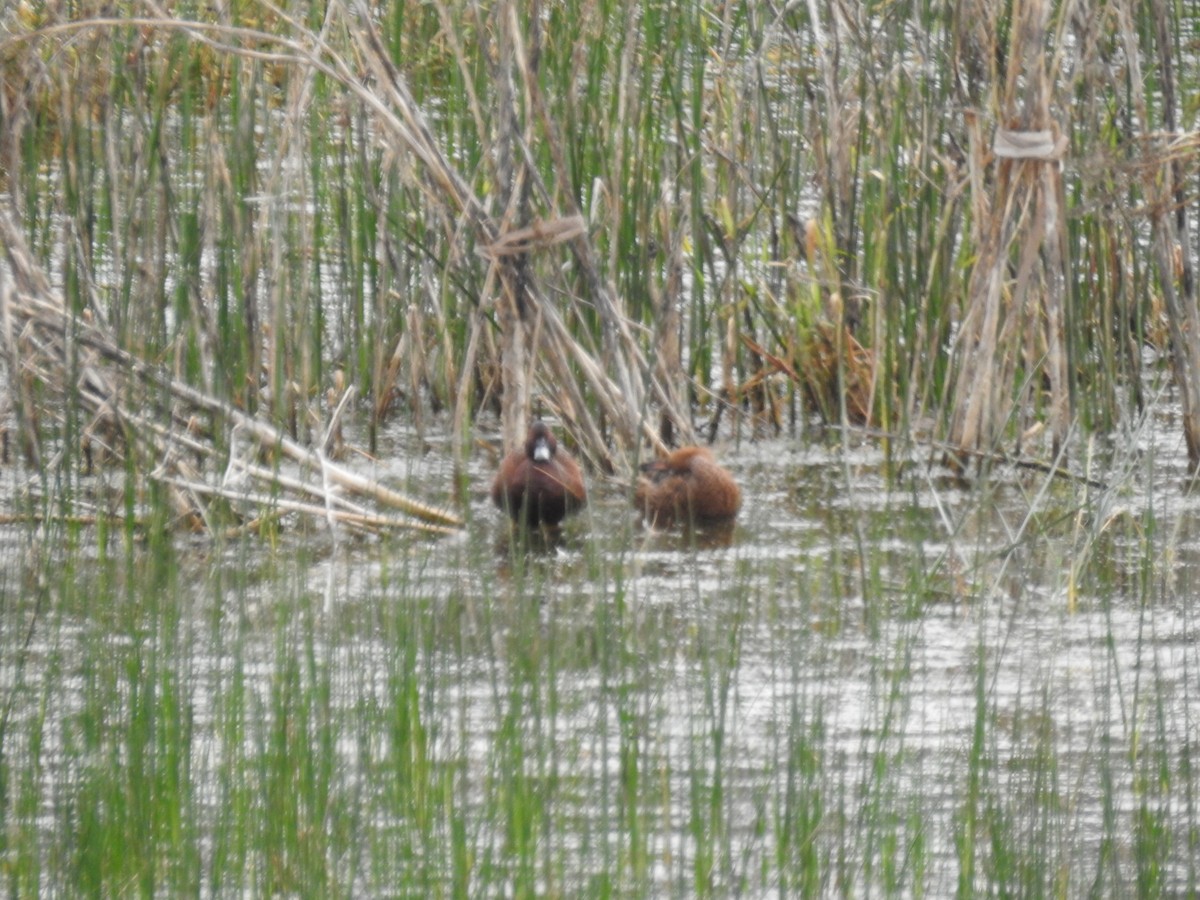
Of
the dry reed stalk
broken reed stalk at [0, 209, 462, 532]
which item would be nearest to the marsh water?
broken reed stalk at [0, 209, 462, 532]

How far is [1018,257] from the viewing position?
18.7ft

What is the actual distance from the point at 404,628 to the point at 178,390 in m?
1.89

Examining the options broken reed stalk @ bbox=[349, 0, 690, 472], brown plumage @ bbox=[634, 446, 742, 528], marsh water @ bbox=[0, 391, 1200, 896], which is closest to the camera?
marsh water @ bbox=[0, 391, 1200, 896]

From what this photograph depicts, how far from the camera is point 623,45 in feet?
19.4

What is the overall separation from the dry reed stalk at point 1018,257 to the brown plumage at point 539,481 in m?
1.04

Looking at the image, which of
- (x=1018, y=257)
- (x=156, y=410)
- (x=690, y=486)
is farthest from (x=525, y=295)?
(x=1018, y=257)

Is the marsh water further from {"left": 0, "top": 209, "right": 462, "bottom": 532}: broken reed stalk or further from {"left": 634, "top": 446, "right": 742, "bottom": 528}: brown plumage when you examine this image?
{"left": 634, "top": 446, "right": 742, "bottom": 528}: brown plumage

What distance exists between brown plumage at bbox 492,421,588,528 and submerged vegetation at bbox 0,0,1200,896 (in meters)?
0.09

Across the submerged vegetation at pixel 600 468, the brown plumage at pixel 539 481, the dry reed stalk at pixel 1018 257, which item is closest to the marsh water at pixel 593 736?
the submerged vegetation at pixel 600 468

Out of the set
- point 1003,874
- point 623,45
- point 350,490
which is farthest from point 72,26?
point 1003,874

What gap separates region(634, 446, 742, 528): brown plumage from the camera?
534 centimetres

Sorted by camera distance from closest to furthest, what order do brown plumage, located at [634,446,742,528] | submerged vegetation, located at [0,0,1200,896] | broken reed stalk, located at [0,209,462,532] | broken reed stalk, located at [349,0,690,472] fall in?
submerged vegetation, located at [0,0,1200,896] < broken reed stalk, located at [0,209,462,532] < broken reed stalk, located at [349,0,690,472] < brown plumage, located at [634,446,742,528]

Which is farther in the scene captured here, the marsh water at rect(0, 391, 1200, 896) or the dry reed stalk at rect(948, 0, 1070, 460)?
the dry reed stalk at rect(948, 0, 1070, 460)

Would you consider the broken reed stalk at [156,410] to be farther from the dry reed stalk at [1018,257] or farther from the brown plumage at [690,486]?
the dry reed stalk at [1018,257]
